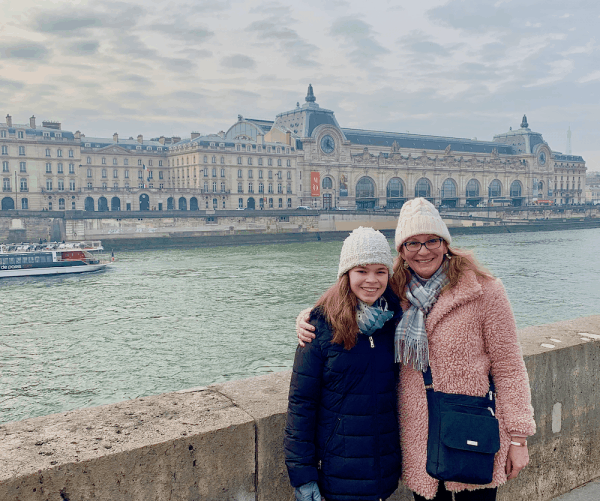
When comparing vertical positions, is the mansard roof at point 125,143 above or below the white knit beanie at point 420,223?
above

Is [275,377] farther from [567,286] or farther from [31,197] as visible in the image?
[31,197]

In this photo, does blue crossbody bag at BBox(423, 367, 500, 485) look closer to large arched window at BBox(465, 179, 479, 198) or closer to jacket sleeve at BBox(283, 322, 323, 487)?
jacket sleeve at BBox(283, 322, 323, 487)

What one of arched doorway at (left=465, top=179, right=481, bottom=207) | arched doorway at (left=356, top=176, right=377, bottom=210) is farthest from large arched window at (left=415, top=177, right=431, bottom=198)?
arched doorway at (left=356, top=176, right=377, bottom=210)

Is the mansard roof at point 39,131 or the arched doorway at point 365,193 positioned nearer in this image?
the mansard roof at point 39,131

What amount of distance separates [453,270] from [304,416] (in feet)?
2.19

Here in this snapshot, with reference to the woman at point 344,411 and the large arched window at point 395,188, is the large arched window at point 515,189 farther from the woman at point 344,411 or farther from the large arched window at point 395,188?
the woman at point 344,411

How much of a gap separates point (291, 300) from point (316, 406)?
1577cm

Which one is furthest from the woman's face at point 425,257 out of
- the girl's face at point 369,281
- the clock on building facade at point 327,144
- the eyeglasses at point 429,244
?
the clock on building facade at point 327,144

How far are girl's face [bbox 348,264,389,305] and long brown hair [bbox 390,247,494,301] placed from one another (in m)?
0.10

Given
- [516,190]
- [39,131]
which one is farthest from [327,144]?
[516,190]

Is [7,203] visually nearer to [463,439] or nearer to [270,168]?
[270,168]

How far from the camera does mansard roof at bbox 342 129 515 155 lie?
233 feet

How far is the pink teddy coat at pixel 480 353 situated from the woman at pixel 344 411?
0.46 feet

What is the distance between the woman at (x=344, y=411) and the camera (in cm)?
182
